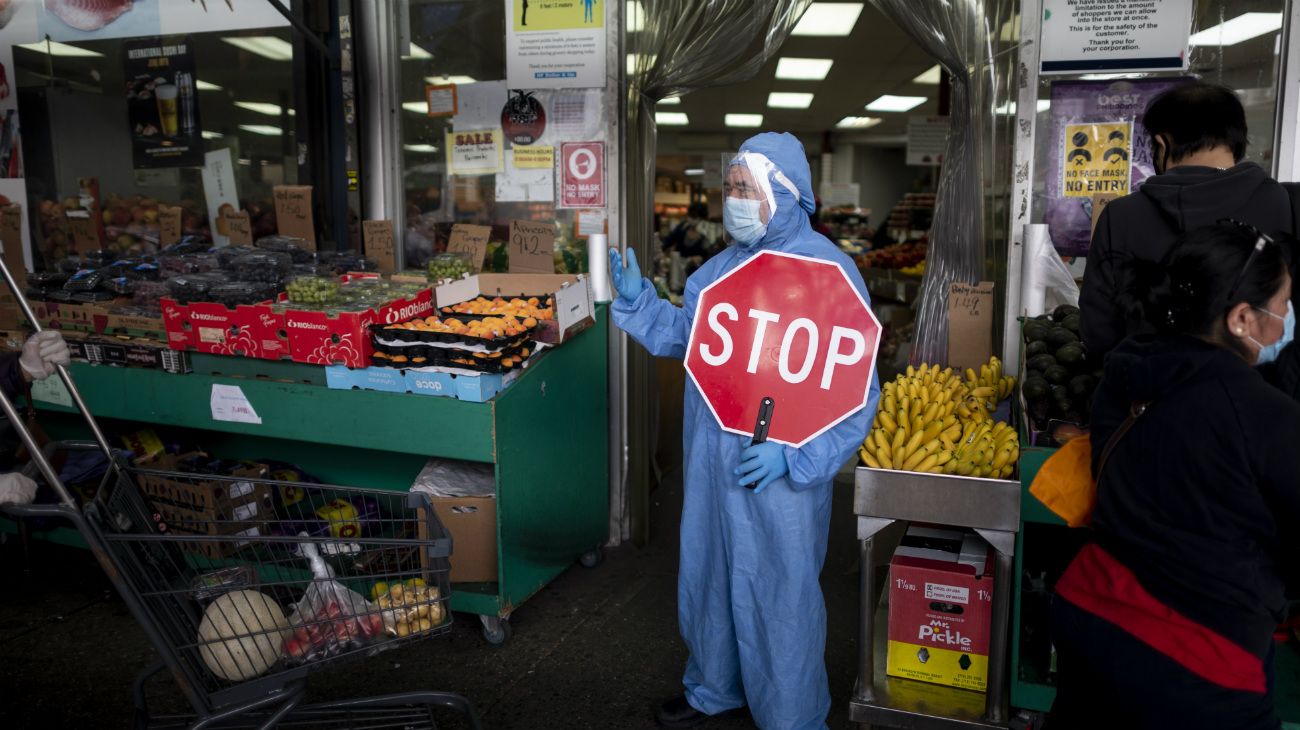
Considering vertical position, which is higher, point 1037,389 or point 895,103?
point 895,103

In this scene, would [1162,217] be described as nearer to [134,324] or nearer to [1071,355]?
[1071,355]

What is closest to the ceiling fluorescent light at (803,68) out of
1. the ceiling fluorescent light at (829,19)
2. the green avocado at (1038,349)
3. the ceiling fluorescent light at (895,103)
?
the ceiling fluorescent light at (829,19)

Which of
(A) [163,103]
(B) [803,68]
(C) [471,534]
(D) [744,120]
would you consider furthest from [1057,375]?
(D) [744,120]

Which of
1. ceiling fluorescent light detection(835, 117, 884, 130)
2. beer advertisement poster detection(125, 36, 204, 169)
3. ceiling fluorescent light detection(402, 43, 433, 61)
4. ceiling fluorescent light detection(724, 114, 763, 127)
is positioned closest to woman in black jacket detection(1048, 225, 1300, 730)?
ceiling fluorescent light detection(402, 43, 433, 61)

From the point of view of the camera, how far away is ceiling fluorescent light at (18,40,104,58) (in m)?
5.27

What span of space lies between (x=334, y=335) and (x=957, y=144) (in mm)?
2670

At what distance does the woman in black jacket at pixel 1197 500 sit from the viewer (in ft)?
5.38

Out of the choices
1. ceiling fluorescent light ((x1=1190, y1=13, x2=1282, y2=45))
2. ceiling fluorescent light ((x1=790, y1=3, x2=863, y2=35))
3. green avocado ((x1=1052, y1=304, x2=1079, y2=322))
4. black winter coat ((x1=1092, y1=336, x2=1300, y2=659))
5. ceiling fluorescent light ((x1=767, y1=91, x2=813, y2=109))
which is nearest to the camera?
black winter coat ((x1=1092, y1=336, x2=1300, y2=659))

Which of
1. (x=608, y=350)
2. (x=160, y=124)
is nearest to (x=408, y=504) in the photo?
(x=608, y=350)

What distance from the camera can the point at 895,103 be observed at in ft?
49.6

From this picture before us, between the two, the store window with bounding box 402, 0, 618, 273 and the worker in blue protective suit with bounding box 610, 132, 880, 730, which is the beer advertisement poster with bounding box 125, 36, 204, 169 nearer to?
the store window with bounding box 402, 0, 618, 273

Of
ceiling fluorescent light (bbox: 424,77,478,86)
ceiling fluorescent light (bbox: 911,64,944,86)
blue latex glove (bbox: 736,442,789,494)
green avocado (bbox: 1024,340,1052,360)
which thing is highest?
ceiling fluorescent light (bbox: 911,64,944,86)

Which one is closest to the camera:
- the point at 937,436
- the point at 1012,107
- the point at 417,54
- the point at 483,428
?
the point at 937,436

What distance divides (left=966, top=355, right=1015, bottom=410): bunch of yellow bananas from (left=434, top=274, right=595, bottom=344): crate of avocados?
4.88 feet
